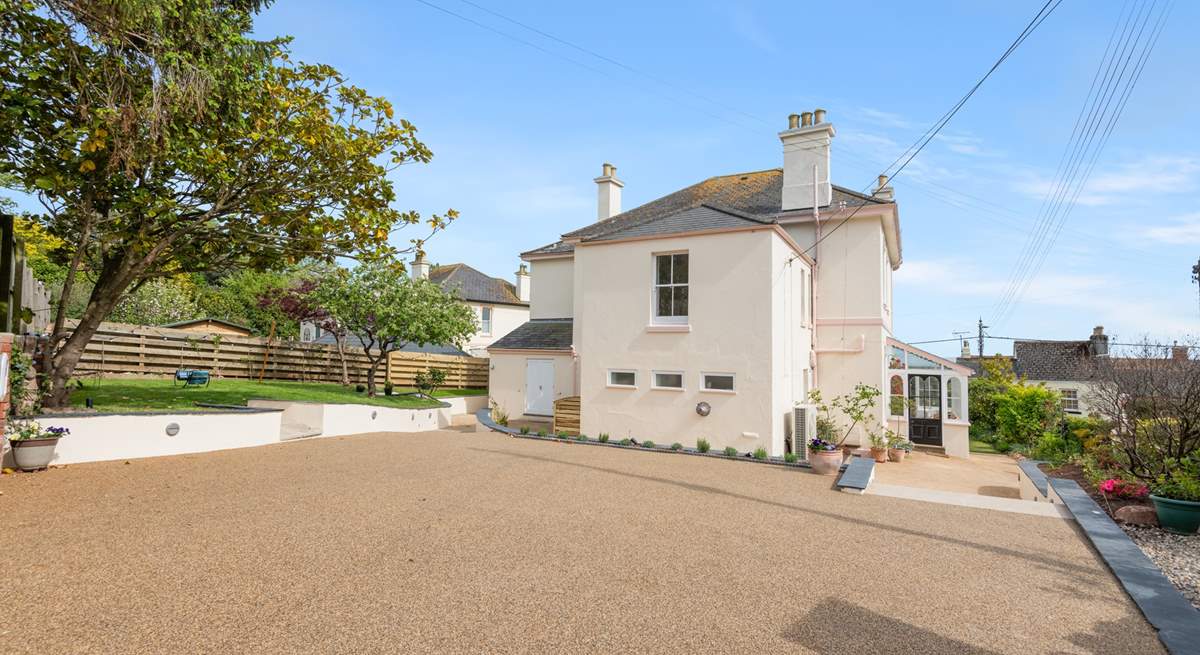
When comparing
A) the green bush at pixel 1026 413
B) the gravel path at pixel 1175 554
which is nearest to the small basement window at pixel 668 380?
the gravel path at pixel 1175 554

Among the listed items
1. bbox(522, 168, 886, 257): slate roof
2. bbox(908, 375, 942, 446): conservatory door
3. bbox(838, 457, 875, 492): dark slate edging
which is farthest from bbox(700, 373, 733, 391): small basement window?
bbox(908, 375, 942, 446): conservatory door

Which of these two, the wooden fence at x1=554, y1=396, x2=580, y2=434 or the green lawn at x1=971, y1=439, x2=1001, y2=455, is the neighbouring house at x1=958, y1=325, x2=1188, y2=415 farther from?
the wooden fence at x1=554, y1=396, x2=580, y2=434

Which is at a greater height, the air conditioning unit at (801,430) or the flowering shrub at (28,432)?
the flowering shrub at (28,432)

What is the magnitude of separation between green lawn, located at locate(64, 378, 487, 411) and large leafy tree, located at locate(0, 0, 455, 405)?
5.36ft

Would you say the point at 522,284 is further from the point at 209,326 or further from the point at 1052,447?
the point at 1052,447

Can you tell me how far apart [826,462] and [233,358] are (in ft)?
62.5

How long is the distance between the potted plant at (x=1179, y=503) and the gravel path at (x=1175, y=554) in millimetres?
123

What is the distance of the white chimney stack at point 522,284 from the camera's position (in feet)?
124

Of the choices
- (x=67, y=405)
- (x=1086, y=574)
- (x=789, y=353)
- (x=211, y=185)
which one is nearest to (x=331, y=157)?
(x=211, y=185)

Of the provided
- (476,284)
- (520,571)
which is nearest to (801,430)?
(520,571)

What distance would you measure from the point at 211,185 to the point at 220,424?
15.0 feet

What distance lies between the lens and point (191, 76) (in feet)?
28.0

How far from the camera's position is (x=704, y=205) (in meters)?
14.6

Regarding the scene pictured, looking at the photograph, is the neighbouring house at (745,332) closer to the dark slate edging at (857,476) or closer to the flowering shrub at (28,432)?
the dark slate edging at (857,476)
